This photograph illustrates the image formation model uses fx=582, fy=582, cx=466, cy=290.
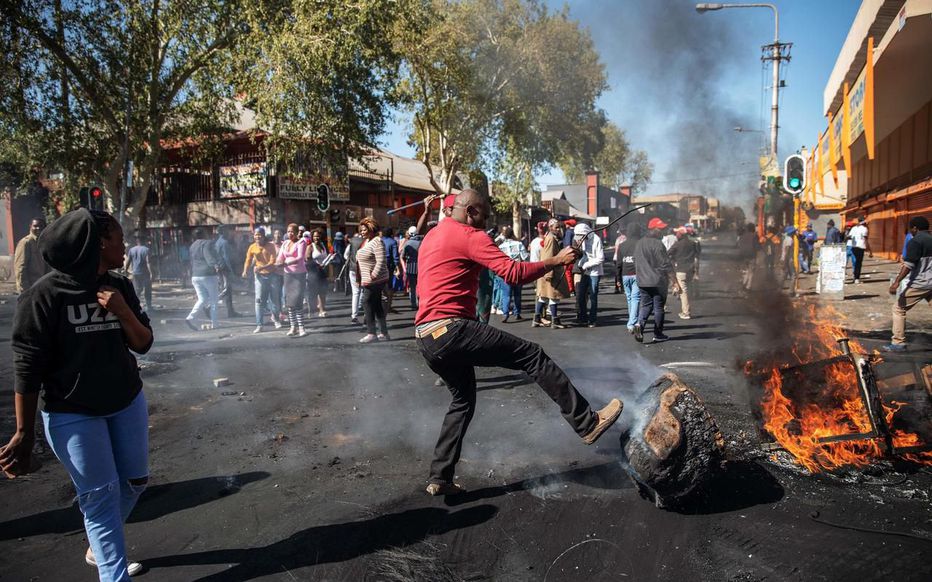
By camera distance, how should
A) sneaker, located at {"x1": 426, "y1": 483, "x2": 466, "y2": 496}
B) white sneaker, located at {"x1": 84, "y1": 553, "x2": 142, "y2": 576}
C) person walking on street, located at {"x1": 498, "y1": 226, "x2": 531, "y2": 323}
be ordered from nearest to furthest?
white sneaker, located at {"x1": 84, "y1": 553, "x2": 142, "y2": 576}, sneaker, located at {"x1": 426, "y1": 483, "x2": 466, "y2": 496}, person walking on street, located at {"x1": 498, "y1": 226, "x2": 531, "y2": 323}

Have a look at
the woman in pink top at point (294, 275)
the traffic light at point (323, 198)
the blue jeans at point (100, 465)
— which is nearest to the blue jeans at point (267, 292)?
the woman in pink top at point (294, 275)

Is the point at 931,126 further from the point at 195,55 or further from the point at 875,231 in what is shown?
the point at 195,55

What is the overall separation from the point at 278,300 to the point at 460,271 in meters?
7.74

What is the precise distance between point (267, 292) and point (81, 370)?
798 centimetres

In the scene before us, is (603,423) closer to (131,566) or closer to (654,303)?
(131,566)

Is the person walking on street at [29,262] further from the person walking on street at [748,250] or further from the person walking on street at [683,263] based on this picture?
the person walking on street at [748,250]

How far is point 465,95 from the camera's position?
73.2 feet

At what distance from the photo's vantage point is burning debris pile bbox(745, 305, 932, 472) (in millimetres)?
3820

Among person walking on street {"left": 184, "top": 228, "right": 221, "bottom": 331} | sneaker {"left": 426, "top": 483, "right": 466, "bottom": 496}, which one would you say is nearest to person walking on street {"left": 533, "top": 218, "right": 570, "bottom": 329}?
person walking on street {"left": 184, "top": 228, "right": 221, "bottom": 331}

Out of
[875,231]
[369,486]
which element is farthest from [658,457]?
[875,231]

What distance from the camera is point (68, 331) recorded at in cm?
246

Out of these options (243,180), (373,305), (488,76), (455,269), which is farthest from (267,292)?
(488,76)

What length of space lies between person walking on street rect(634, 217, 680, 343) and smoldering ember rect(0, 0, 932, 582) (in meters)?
0.05

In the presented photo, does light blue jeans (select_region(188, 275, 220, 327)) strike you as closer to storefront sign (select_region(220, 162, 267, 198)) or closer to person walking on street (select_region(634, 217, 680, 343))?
person walking on street (select_region(634, 217, 680, 343))
